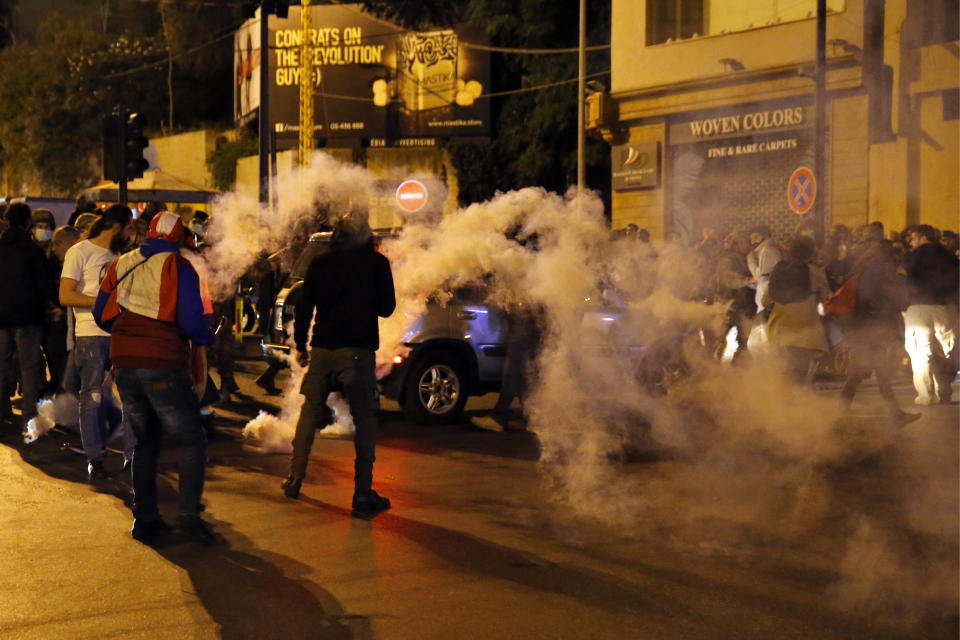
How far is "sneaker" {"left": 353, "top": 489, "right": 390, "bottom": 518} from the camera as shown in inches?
276

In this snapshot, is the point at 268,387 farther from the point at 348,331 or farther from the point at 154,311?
the point at 154,311

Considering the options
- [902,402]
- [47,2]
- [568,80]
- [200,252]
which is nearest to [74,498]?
[200,252]

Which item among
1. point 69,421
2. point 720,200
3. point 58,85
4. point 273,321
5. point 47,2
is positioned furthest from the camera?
point 47,2

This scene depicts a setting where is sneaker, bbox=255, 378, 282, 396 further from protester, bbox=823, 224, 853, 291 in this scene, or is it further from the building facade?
the building facade

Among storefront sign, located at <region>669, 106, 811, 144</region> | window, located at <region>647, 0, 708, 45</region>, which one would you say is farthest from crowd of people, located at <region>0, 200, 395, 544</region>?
window, located at <region>647, 0, 708, 45</region>

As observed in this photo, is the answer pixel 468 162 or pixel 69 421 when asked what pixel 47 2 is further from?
pixel 69 421

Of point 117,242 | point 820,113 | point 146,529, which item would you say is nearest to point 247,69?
point 820,113

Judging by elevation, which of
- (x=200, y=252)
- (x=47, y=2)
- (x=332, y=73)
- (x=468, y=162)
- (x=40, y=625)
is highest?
(x=47, y=2)

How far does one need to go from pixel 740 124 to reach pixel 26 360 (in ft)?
45.6

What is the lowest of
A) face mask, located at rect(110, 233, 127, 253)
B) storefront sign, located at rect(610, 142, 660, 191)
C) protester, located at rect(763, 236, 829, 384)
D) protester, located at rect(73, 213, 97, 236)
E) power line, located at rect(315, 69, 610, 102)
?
protester, located at rect(763, 236, 829, 384)

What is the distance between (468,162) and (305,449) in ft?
94.9

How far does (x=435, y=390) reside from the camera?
35.9 feet

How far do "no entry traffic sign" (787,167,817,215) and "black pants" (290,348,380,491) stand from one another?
1002 centimetres

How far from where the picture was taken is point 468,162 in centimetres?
3581
